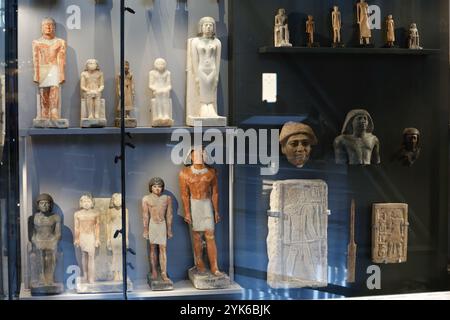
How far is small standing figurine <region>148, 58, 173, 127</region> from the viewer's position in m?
4.58

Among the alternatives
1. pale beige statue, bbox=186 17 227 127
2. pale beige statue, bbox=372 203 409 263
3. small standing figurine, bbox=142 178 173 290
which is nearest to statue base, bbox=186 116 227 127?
pale beige statue, bbox=186 17 227 127

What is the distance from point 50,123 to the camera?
4.50m

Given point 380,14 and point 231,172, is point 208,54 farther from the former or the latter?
point 380,14

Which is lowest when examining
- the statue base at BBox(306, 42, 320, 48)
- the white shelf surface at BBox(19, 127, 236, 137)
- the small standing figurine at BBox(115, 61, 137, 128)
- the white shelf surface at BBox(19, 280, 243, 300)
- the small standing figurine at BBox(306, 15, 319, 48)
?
the white shelf surface at BBox(19, 280, 243, 300)

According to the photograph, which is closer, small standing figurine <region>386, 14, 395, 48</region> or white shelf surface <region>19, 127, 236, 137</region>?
white shelf surface <region>19, 127, 236, 137</region>

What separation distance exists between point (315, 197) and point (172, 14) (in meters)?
1.30

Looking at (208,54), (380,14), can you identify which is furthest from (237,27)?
(380,14)

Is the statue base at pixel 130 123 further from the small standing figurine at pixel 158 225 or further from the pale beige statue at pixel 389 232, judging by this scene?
the pale beige statue at pixel 389 232

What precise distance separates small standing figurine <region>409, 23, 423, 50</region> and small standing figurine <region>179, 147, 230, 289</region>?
1316mm

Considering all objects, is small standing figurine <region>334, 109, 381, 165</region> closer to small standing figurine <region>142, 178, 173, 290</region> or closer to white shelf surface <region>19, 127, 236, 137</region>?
white shelf surface <region>19, 127, 236, 137</region>

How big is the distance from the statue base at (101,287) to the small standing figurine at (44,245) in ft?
0.34

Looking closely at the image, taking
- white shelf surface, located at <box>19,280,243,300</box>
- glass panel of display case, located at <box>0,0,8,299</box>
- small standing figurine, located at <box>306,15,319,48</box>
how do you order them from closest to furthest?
glass panel of display case, located at <box>0,0,8,299</box>
white shelf surface, located at <box>19,280,243,300</box>
small standing figurine, located at <box>306,15,319,48</box>

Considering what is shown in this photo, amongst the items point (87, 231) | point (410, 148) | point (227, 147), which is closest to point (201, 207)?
point (227, 147)
